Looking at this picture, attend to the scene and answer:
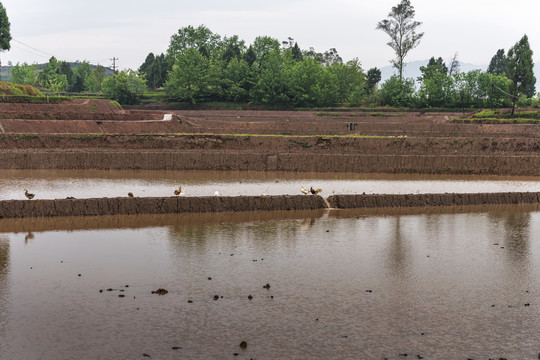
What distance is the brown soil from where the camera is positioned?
1405 inches

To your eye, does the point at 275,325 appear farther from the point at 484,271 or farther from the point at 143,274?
the point at 484,271

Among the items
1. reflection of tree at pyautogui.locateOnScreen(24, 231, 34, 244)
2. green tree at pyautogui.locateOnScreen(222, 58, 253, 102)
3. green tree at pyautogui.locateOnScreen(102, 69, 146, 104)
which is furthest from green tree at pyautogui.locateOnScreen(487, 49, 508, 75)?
reflection of tree at pyautogui.locateOnScreen(24, 231, 34, 244)

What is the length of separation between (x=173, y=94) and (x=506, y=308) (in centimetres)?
8580

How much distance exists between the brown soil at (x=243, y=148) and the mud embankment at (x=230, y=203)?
1052cm

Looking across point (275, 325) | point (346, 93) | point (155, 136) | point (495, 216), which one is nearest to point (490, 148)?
point (495, 216)

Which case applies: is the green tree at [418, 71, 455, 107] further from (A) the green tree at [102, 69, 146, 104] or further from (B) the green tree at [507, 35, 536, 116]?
(A) the green tree at [102, 69, 146, 104]

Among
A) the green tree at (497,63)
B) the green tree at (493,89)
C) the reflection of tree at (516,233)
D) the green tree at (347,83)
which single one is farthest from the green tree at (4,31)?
the green tree at (497,63)

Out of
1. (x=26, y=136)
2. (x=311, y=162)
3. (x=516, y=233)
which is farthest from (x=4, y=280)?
(x=26, y=136)

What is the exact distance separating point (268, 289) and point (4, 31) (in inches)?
3493

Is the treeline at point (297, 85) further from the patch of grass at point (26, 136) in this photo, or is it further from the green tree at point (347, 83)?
the patch of grass at point (26, 136)

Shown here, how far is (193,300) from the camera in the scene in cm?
1252

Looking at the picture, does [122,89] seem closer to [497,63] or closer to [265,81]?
[265,81]

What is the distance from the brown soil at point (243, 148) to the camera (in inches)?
1405

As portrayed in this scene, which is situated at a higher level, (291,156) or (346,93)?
(346,93)
